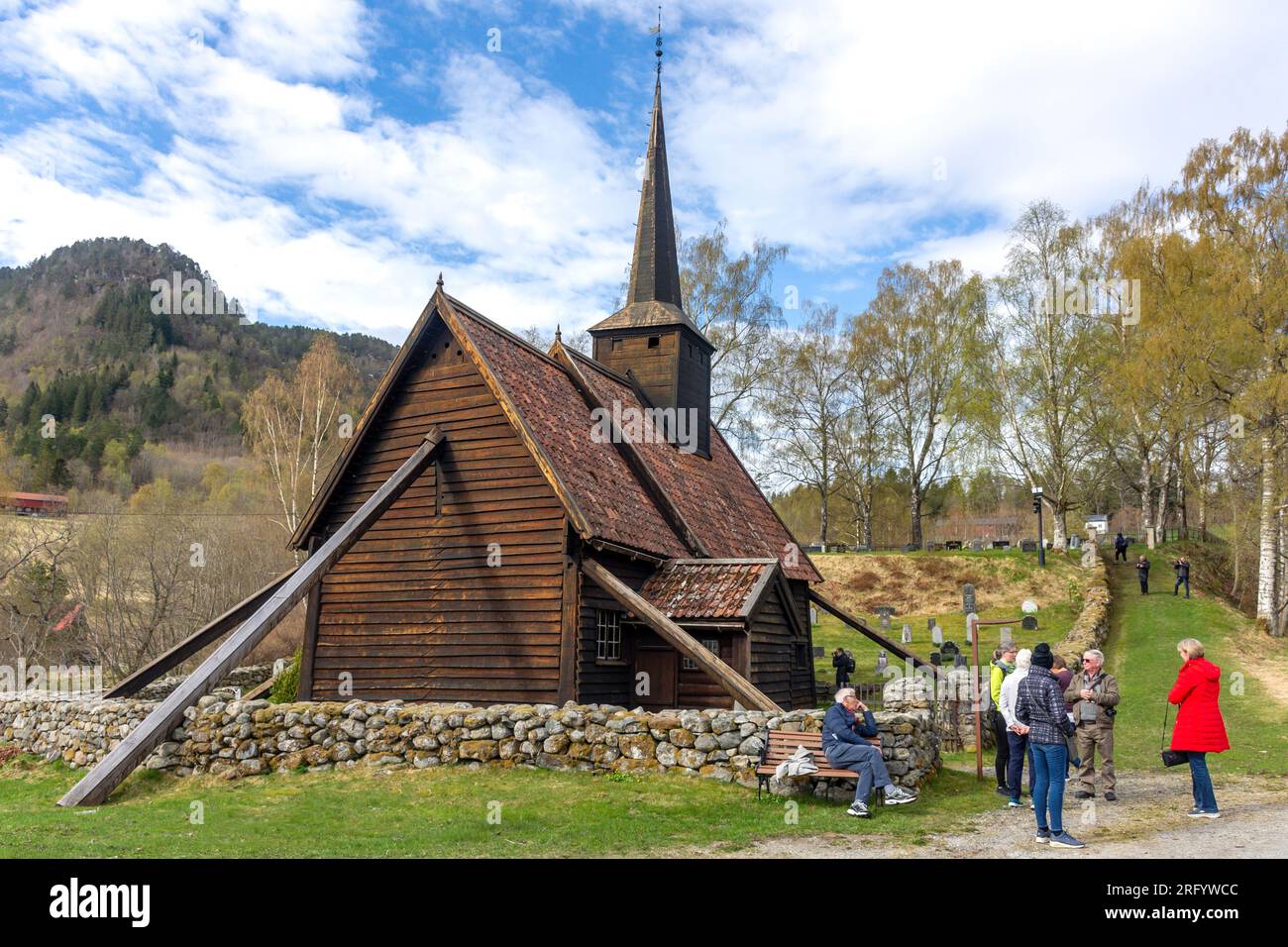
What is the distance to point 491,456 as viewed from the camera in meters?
17.7

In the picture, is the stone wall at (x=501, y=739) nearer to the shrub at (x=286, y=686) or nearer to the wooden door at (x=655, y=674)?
the wooden door at (x=655, y=674)

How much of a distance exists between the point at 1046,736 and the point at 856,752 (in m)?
2.83

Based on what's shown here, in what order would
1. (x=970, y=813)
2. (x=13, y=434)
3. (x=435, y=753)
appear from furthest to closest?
(x=13, y=434) → (x=435, y=753) → (x=970, y=813)

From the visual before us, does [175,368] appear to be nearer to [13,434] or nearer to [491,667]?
[13,434]

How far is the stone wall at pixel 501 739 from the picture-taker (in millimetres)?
12219

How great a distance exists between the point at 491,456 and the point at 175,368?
106778mm

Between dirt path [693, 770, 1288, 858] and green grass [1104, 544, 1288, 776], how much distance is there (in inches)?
163

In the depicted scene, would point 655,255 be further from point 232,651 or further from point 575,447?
point 232,651

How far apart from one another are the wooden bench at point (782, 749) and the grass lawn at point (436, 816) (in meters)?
0.32

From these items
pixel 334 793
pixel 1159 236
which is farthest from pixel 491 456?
pixel 1159 236

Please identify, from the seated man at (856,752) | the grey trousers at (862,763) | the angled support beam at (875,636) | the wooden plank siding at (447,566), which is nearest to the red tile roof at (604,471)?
the wooden plank siding at (447,566)

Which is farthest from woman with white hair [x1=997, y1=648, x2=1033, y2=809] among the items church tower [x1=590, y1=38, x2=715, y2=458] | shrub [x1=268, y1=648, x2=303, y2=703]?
church tower [x1=590, y1=38, x2=715, y2=458]

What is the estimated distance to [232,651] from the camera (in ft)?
44.7

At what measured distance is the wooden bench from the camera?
37.7 feet
